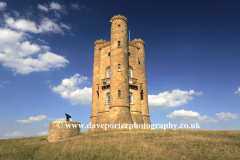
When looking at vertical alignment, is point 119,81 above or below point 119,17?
below

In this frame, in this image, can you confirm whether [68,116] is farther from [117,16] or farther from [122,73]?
[117,16]

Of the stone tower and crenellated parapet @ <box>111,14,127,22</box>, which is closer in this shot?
the stone tower

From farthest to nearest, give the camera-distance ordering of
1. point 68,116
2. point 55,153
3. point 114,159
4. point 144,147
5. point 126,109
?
point 126,109 → point 68,116 → point 144,147 → point 55,153 → point 114,159

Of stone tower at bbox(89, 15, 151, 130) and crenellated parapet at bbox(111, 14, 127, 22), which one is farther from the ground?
crenellated parapet at bbox(111, 14, 127, 22)

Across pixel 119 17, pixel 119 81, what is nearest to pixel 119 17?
pixel 119 17

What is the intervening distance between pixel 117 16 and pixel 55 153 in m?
26.4

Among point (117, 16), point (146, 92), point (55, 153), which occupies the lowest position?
point (55, 153)

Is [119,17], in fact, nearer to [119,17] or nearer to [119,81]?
[119,17]

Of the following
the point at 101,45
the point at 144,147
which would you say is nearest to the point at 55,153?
the point at 144,147

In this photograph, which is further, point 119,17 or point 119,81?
point 119,17

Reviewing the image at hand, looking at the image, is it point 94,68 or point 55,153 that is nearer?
point 55,153

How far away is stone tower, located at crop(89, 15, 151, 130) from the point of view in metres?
25.7

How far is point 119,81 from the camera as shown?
26.5 m

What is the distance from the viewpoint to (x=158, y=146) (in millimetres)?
11641
